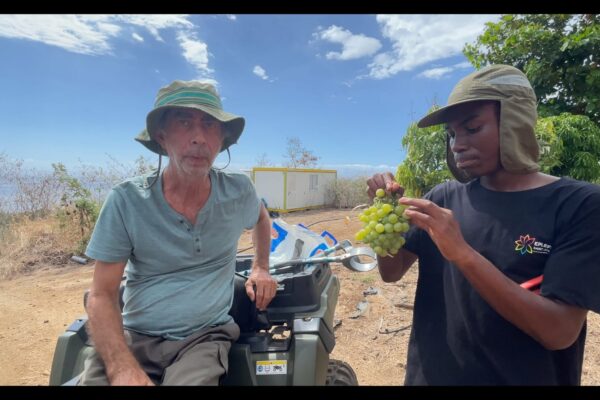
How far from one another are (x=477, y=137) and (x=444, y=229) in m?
0.43

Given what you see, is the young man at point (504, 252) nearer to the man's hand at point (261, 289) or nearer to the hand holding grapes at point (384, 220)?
the hand holding grapes at point (384, 220)

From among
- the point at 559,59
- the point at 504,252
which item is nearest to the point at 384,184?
the point at 504,252

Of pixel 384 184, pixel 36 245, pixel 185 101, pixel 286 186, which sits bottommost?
pixel 36 245

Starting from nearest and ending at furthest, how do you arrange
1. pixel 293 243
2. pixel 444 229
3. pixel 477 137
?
pixel 444 229, pixel 477 137, pixel 293 243

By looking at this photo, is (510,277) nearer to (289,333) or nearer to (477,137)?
(477,137)

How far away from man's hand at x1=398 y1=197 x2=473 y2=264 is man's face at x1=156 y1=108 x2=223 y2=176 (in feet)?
3.95

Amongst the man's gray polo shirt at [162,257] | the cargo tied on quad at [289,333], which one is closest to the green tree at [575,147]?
the cargo tied on quad at [289,333]

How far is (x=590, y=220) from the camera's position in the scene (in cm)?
122

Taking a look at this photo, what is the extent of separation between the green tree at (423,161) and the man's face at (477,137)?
15.6 ft

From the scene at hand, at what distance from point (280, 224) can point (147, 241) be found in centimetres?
113

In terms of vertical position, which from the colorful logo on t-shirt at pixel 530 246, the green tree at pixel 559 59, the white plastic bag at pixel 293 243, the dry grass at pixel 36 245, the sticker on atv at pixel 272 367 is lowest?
the dry grass at pixel 36 245

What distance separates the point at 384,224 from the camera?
5.00ft

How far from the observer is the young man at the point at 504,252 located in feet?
4.00
